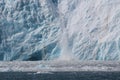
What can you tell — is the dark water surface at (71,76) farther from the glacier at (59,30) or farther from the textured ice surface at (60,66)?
the glacier at (59,30)

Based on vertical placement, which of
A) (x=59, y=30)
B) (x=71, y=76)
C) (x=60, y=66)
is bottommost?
(x=60, y=66)

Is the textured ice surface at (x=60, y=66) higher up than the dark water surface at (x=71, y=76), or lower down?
lower down

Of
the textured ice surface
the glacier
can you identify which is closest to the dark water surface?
the textured ice surface

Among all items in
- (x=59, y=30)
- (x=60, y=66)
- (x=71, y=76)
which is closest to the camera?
(x=71, y=76)

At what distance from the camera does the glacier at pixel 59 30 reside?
109375 millimetres

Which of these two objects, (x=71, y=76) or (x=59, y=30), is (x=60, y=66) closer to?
(x=71, y=76)

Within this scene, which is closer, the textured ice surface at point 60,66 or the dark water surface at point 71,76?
the dark water surface at point 71,76

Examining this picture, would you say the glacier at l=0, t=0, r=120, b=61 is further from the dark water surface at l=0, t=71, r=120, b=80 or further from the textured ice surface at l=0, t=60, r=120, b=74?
the dark water surface at l=0, t=71, r=120, b=80

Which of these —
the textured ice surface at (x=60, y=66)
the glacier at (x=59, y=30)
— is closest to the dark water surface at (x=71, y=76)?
the textured ice surface at (x=60, y=66)

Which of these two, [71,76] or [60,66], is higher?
[71,76]

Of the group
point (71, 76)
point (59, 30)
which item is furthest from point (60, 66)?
point (59, 30)

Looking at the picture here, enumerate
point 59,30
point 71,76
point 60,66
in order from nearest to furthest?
point 71,76 < point 60,66 < point 59,30

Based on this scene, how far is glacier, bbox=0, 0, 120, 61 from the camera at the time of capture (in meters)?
→ 109

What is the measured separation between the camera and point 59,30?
116 meters
